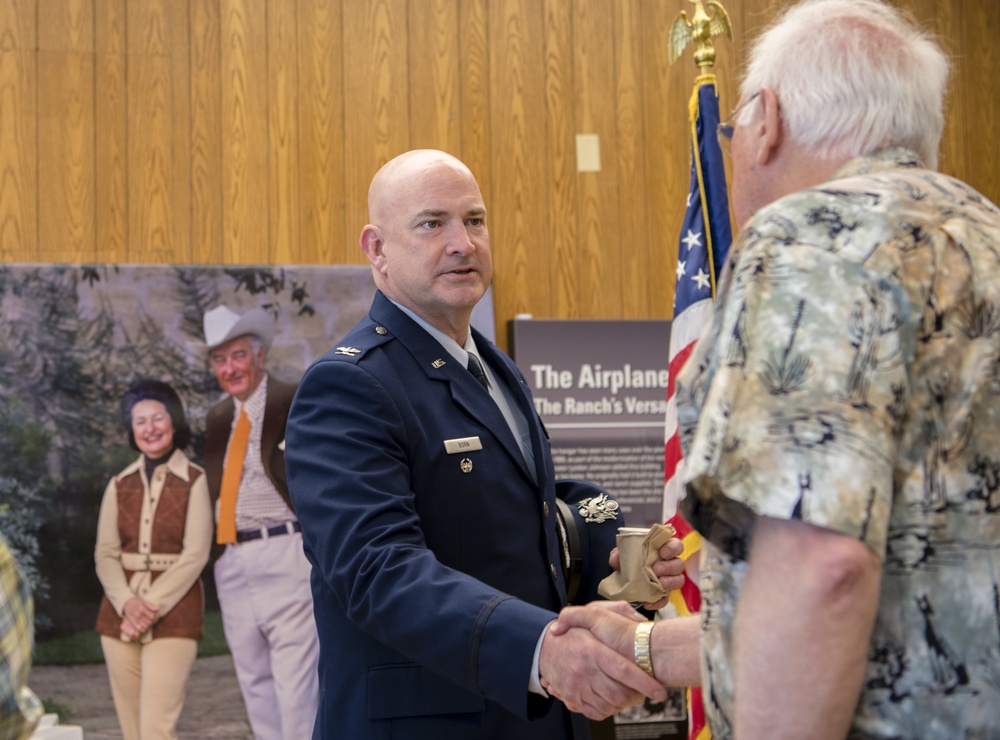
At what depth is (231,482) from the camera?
4.23m

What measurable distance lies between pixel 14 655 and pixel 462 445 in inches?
38.5

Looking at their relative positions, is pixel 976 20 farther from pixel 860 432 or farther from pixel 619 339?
pixel 860 432

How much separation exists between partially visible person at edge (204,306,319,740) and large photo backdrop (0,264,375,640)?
0.14m

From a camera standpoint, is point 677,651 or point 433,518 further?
point 433,518

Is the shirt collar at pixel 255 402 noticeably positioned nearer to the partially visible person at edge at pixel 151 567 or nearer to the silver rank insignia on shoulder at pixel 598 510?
the partially visible person at edge at pixel 151 567

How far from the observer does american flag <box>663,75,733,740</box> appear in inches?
139

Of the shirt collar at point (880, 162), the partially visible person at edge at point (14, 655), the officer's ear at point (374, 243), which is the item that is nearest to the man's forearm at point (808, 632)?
the shirt collar at point (880, 162)

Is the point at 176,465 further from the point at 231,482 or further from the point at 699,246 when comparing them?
the point at 699,246

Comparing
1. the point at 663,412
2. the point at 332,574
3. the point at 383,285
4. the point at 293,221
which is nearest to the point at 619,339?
the point at 663,412

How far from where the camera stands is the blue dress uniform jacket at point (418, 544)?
1.80 metres

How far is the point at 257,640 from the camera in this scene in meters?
4.21

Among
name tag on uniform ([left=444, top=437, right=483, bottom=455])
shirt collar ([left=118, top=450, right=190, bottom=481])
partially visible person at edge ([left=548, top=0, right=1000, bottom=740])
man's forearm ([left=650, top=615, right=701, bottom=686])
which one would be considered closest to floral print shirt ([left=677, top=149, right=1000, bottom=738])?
partially visible person at edge ([left=548, top=0, right=1000, bottom=740])

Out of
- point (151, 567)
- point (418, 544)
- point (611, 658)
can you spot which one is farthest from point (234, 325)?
point (611, 658)

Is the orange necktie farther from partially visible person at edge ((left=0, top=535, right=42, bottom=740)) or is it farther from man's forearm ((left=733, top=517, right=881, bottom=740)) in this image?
man's forearm ((left=733, top=517, right=881, bottom=740))
